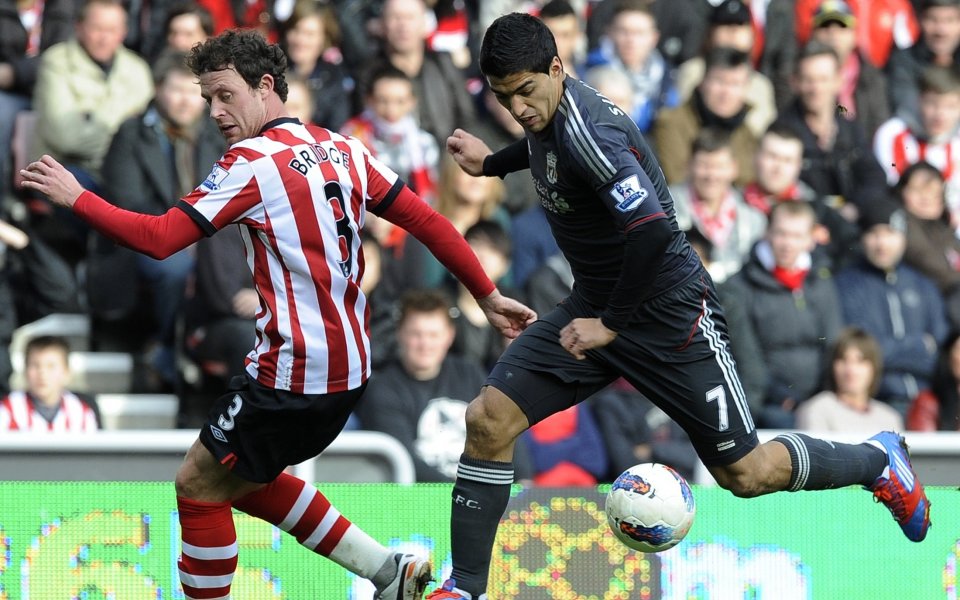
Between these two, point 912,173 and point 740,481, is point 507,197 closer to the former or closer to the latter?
point 912,173

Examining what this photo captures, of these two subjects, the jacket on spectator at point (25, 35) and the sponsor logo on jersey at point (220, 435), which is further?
the jacket on spectator at point (25, 35)

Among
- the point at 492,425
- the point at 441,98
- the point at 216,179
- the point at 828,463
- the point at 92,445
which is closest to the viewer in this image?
the point at 216,179

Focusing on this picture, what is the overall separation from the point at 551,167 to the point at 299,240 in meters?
0.98

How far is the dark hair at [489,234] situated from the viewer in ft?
29.8

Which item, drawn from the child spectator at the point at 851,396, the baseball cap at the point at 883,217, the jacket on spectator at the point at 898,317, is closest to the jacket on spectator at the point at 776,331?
the child spectator at the point at 851,396

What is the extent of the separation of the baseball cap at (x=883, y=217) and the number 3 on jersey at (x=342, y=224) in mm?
5269

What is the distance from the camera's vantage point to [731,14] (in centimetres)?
1079

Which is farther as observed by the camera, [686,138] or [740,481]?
[686,138]

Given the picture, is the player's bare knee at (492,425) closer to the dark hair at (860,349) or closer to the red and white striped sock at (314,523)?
the red and white striped sock at (314,523)

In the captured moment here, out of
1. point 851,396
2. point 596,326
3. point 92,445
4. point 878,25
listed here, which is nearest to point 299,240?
point 596,326

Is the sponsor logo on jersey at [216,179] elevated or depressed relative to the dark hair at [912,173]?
elevated

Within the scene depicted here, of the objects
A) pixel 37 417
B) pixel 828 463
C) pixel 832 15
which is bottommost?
pixel 37 417

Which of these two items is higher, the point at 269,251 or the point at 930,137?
the point at 269,251

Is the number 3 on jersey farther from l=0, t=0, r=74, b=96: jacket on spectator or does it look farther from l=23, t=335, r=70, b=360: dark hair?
l=0, t=0, r=74, b=96: jacket on spectator
